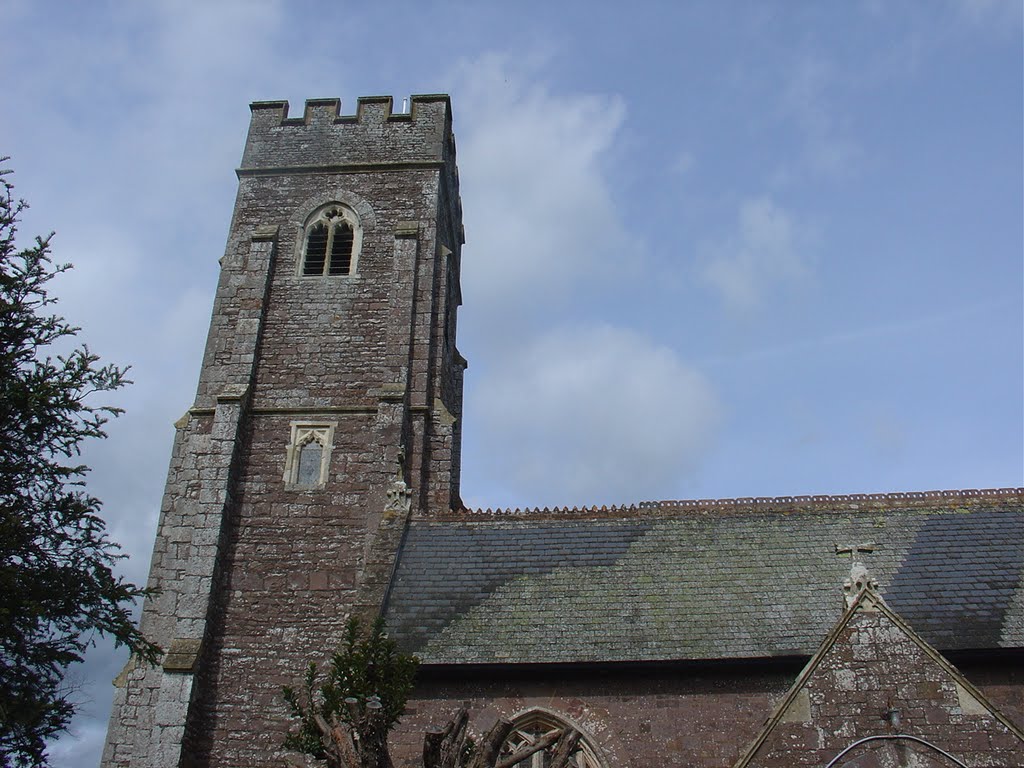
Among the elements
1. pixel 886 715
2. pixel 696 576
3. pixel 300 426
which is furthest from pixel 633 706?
pixel 300 426

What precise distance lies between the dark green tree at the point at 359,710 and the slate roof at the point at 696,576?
4269mm

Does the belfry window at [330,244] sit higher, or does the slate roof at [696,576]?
the belfry window at [330,244]

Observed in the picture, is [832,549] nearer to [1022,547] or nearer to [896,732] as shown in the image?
[1022,547]

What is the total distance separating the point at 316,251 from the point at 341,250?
0.58 m

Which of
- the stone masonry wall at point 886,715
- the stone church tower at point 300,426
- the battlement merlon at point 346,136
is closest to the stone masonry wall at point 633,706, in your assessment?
the stone church tower at point 300,426

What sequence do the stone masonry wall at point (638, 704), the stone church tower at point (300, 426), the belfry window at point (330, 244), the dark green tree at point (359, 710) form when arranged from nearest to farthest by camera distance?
the dark green tree at point (359, 710), the stone masonry wall at point (638, 704), the stone church tower at point (300, 426), the belfry window at point (330, 244)

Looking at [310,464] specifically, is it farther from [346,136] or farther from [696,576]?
[346,136]

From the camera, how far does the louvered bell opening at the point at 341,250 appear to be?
2138 centimetres

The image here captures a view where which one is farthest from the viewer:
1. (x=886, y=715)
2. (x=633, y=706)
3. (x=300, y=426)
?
(x=300, y=426)

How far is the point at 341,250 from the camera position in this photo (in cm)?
2161

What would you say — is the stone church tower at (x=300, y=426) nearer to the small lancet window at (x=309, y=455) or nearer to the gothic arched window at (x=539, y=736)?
the small lancet window at (x=309, y=455)

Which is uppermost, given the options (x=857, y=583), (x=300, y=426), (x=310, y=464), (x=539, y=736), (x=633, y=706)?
(x=300, y=426)

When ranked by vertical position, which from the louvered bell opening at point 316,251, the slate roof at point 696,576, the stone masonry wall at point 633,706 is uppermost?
the louvered bell opening at point 316,251

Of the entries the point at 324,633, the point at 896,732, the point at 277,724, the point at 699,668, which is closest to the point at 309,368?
the point at 324,633
